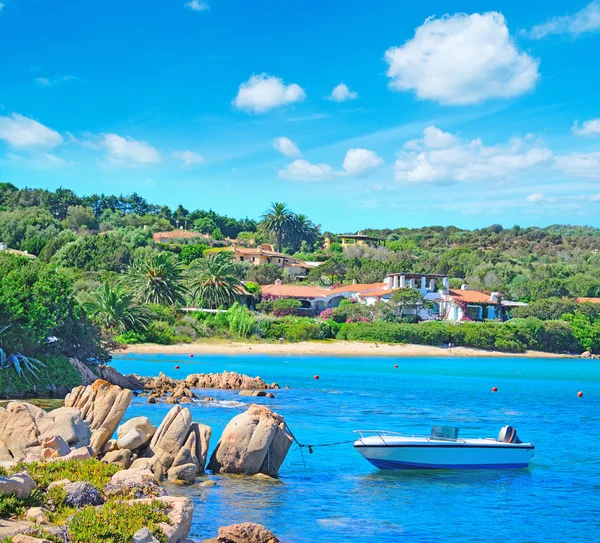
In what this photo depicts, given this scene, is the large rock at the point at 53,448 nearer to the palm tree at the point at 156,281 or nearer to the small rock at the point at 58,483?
the small rock at the point at 58,483

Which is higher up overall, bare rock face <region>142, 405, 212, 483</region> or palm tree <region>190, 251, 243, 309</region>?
palm tree <region>190, 251, 243, 309</region>

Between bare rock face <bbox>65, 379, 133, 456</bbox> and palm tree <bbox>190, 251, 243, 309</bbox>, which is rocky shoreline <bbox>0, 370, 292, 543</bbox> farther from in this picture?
palm tree <bbox>190, 251, 243, 309</bbox>

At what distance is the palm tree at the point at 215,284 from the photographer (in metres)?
78.9

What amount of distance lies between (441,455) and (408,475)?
125cm

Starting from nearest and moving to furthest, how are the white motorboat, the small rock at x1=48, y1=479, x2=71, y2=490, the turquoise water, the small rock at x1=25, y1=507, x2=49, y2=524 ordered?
the small rock at x1=25, y1=507, x2=49, y2=524, the small rock at x1=48, y1=479, x2=71, y2=490, the turquoise water, the white motorboat

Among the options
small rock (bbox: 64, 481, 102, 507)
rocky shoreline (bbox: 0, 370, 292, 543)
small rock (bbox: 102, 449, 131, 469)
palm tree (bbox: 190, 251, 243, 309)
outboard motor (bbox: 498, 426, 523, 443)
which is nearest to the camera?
rocky shoreline (bbox: 0, 370, 292, 543)

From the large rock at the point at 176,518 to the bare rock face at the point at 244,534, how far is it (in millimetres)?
1319

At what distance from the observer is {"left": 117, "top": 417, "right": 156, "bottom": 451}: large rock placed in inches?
796

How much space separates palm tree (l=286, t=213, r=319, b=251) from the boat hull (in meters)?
123

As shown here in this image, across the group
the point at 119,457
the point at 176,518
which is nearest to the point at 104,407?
the point at 119,457

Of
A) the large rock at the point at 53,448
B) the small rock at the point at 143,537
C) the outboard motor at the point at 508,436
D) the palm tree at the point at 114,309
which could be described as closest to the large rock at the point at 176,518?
the small rock at the point at 143,537

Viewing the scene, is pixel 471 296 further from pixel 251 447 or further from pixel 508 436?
pixel 251 447

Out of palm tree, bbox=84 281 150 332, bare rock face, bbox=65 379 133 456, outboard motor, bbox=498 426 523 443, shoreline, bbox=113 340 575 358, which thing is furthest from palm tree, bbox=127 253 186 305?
outboard motor, bbox=498 426 523 443

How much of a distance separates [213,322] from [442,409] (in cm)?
3768
